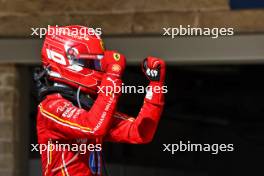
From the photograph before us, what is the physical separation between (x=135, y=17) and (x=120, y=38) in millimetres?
255

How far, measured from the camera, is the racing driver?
470 cm

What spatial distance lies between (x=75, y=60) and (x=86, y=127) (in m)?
0.48

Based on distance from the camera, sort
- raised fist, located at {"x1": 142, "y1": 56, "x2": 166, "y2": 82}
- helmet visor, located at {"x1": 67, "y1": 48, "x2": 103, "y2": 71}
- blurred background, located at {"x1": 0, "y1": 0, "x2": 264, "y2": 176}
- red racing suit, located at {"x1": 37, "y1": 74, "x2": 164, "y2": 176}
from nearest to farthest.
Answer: red racing suit, located at {"x1": 37, "y1": 74, "x2": 164, "y2": 176}
raised fist, located at {"x1": 142, "y1": 56, "x2": 166, "y2": 82}
helmet visor, located at {"x1": 67, "y1": 48, "x2": 103, "y2": 71}
blurred background, located at {"x1": 0, "y1": 0, "x2": 264, "y2": 176}

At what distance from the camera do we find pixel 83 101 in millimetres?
4918

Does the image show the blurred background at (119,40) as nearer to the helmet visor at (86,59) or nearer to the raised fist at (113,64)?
the helmet visor at (86,59)

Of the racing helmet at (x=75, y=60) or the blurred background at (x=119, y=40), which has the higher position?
the blurred background at (x=119, y=40)

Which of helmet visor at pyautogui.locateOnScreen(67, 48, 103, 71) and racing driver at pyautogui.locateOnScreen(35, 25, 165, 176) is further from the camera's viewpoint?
helmet visor at pyautogui.locateOnScreen(67, 48, 103, 71)

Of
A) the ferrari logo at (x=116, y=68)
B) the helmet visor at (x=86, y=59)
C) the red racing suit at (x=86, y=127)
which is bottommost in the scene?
the red racing suit at (x=86, y=127)

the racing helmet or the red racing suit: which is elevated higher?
the racing helmet

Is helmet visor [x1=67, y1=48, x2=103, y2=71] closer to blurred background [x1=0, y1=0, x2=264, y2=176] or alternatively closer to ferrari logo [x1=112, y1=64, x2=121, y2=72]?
ferrari logo [x1=112, y1=64, x2=121, y2=72]

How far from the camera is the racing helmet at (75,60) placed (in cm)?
490

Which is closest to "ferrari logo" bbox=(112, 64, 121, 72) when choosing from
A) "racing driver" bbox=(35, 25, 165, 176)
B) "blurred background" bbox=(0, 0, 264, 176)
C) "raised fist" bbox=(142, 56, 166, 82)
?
"racing driver" bbox=(35, 25, 165, 176)

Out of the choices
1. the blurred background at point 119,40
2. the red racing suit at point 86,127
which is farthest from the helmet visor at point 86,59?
the blurred background at point 119,40

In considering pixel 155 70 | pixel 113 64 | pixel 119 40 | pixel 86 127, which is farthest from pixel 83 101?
pixel 119 40
